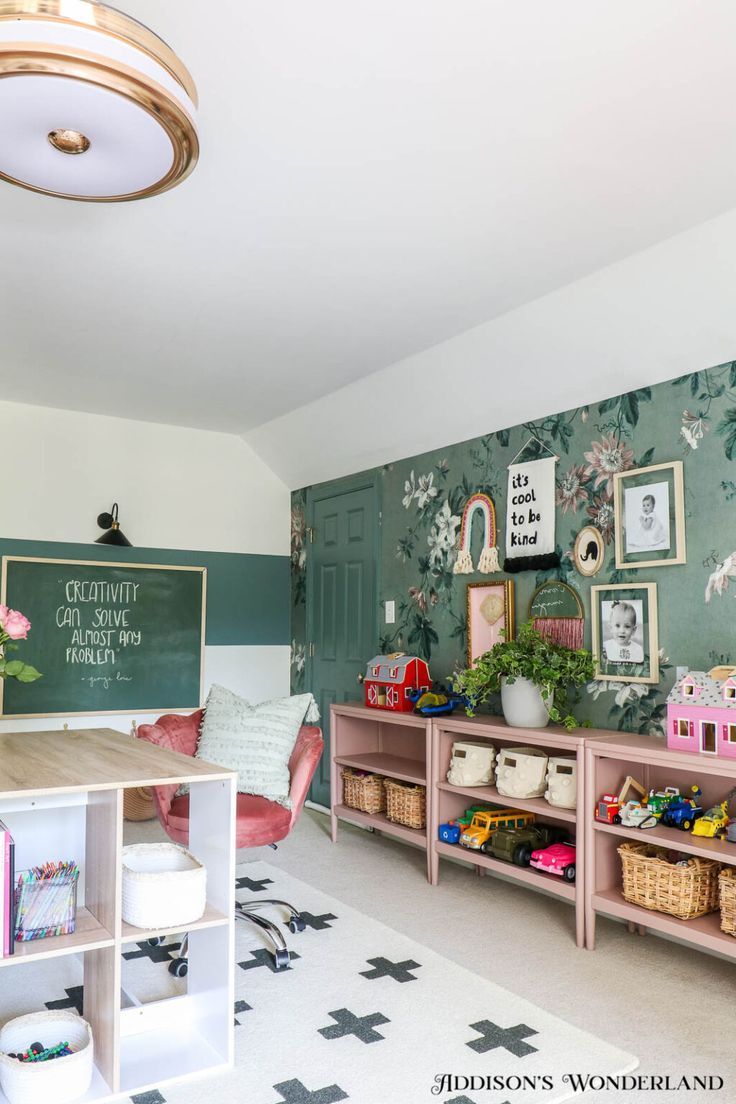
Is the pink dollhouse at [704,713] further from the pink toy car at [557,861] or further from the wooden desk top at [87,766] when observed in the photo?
the wooden desk top at [87,766]

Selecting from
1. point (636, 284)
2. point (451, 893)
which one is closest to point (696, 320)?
point (636, 284)

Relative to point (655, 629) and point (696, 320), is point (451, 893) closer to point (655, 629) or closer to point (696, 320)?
point (655, 629)

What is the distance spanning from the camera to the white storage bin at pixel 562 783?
11.1ft

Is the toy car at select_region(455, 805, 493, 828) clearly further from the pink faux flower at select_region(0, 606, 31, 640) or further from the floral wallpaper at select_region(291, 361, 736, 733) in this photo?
the pink faux flower at select_region(0, 606, 31, 640)

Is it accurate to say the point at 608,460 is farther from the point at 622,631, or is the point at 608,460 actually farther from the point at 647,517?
the point at 622,631

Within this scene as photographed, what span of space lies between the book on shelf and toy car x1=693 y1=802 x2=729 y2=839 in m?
2.20

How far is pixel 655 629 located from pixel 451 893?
1554mm

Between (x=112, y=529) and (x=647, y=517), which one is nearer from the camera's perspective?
(x=647, y=517)

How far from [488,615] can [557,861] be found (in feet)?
4.27

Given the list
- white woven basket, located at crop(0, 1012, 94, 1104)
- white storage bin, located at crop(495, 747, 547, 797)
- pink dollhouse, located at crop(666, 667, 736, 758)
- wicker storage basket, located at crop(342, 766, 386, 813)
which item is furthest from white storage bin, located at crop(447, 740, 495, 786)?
white woven basket, located at crop(0, 1012, 94, 1104)

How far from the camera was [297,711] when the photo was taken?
363 centimetres

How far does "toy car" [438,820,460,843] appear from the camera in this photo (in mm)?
3924

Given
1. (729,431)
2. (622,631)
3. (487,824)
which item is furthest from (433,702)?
(729,431)

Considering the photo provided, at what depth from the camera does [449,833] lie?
3.94 m
